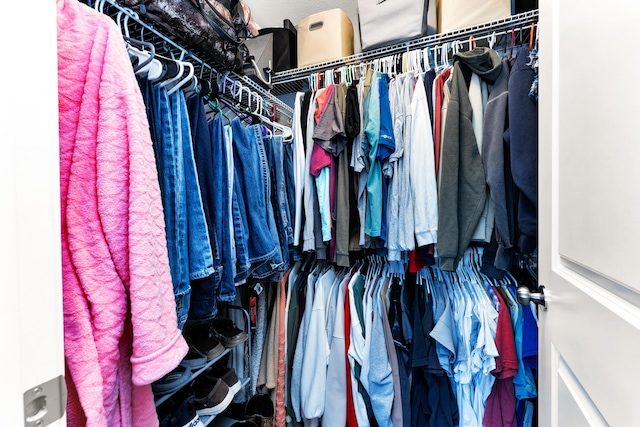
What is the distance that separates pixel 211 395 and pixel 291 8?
2.10m

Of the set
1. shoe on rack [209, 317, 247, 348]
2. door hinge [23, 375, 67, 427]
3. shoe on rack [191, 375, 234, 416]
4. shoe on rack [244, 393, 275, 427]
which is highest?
door hinge [23, 375, 67, 427]

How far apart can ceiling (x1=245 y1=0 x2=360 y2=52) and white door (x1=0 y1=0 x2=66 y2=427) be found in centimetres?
157

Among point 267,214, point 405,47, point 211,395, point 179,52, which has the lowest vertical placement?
point 211,395

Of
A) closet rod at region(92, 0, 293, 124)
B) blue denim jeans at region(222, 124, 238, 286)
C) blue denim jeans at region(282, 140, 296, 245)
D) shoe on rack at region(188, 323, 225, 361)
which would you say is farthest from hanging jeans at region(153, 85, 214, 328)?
blue denim jeans at region(282, 140, 296, 245)

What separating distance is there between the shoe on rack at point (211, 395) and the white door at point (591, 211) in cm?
97

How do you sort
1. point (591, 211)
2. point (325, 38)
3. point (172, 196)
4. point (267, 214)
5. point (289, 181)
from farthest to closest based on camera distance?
point (325, 38) < point (289, 181) < point (267, 214) < point (172, 196) < point (591, 211)

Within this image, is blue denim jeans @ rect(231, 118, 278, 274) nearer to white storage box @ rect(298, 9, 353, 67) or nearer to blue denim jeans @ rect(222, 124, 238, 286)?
blue denim jeans @ rect(222, 124, 238, 286)

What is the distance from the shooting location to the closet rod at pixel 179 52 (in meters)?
0.73

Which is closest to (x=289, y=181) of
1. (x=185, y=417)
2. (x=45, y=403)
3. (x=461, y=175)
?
(x=461, y=175)

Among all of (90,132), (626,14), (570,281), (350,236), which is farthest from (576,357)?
(90,132)

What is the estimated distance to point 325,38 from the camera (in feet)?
4.68

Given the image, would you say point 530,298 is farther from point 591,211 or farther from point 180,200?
point 180,200

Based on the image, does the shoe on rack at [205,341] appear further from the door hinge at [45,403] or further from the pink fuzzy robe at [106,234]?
the door hinge at [45,403]

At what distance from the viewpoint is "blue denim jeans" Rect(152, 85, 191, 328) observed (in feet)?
2.13
